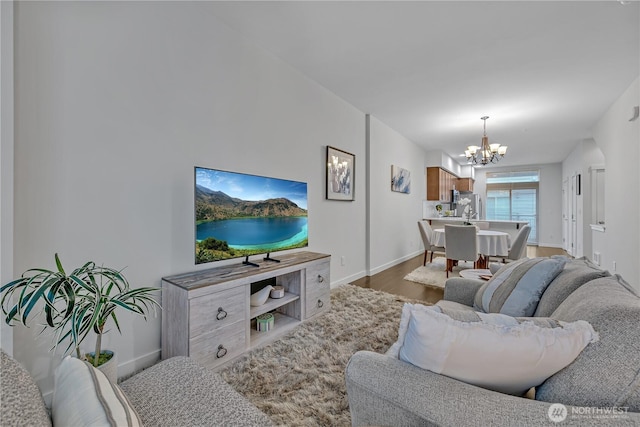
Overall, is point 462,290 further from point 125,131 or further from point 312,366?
point 125,131

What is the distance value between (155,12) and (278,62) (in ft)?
3.94

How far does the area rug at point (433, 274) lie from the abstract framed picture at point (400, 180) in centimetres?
155

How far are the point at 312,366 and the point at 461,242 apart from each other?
3.27 metres

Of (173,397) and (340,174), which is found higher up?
(340,174)

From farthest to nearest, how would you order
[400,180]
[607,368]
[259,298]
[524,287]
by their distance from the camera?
[400,180], [259,298], [524,287], [607,368]

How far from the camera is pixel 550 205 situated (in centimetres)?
857

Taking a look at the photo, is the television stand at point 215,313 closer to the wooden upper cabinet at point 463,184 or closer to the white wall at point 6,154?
the white wall at point 6,154

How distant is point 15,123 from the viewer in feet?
4.48

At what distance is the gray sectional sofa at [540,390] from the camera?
0.63m

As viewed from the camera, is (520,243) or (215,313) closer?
(215,313)

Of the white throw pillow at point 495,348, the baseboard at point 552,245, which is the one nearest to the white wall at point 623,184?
the white throw pillow at point 495,348

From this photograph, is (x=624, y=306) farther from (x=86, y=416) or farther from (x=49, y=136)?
(x=49, y=136)

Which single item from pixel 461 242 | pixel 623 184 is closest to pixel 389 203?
pixel 461 242

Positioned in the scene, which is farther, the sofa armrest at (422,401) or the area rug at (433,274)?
the area rug at (433,274)
